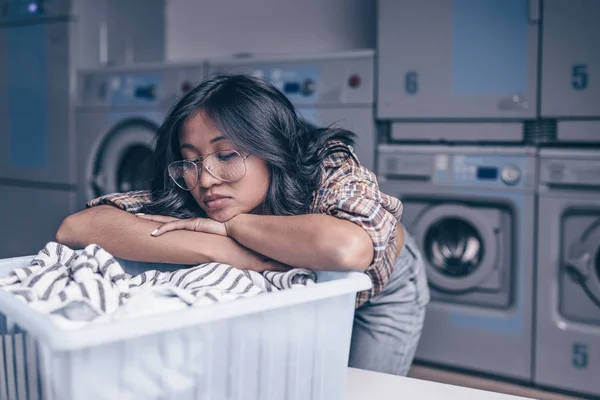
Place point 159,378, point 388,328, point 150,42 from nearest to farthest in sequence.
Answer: point 159,378
point 388,328
point 150,42

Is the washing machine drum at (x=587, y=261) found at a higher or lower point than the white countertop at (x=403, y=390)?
lower

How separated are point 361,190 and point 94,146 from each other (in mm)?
2438

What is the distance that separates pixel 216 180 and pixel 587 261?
5.16 ft

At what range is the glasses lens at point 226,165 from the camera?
1.16 metres

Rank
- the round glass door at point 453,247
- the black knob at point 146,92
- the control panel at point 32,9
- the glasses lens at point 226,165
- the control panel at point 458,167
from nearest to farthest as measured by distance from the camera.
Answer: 1. the glasses lens at point 226,165
2. the control panel at point 458,167
3. the round glass door at point 453,247
4. the black knob at point 146,92
5. the control panel at point 32,9

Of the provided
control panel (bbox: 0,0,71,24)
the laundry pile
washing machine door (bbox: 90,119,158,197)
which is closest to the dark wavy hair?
the laundry pile

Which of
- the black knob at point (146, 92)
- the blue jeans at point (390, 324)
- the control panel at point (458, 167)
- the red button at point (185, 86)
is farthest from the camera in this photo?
the black knob at point (146, 92)

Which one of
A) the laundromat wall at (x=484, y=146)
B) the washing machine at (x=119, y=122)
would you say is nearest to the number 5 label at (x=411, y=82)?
the laundromat wall at (x=484, y=146)

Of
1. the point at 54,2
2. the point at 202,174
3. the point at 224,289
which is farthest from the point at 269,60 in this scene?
the point at 224,289

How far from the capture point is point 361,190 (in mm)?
1094

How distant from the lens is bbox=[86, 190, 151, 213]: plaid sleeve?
4.26ft

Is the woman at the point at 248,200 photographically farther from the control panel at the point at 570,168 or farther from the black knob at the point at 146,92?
the black knob at the point at 146,92

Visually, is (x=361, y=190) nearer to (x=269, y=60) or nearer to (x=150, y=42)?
(x=269, y=60)

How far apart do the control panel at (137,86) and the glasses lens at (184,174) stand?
1.67 metres
